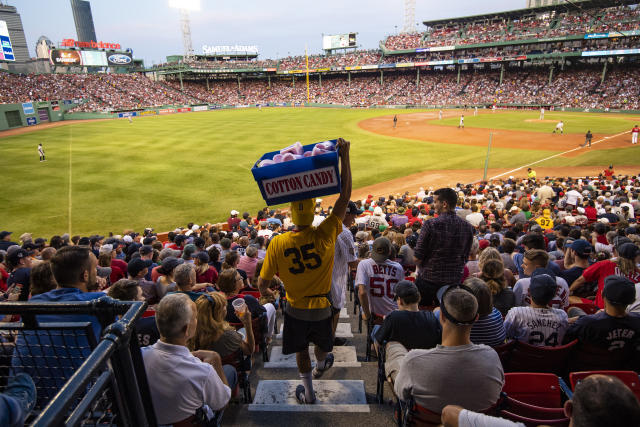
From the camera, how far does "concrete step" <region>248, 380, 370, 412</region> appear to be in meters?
3.99

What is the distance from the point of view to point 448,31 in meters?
76.2

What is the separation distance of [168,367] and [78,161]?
96.9 feet

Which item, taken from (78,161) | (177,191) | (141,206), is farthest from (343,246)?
(78,161)

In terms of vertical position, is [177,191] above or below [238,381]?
below

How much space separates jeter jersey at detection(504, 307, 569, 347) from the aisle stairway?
5.55 feet

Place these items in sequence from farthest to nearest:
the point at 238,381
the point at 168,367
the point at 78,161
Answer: the point at 78,161 → the point at 238,381 → the point at 168,367

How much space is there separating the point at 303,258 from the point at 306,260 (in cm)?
4

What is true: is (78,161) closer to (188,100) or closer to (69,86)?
(69,86)

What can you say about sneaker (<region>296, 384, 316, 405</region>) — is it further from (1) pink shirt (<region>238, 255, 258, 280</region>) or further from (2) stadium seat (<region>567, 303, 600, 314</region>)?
(2) stadium seat (<region>567, 303, 600, 314</region>)

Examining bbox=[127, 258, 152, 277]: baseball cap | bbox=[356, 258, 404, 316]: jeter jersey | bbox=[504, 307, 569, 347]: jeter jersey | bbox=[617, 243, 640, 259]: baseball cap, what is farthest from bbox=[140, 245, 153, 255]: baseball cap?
bbox=[617, 243, 640, 259]: baseball cap

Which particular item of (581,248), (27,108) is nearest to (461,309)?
(581,248)

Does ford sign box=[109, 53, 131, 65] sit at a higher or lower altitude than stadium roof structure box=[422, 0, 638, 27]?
→ lower

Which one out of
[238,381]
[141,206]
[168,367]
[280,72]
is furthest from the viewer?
[280,72]

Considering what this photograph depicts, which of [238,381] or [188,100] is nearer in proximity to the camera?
[238,381]
